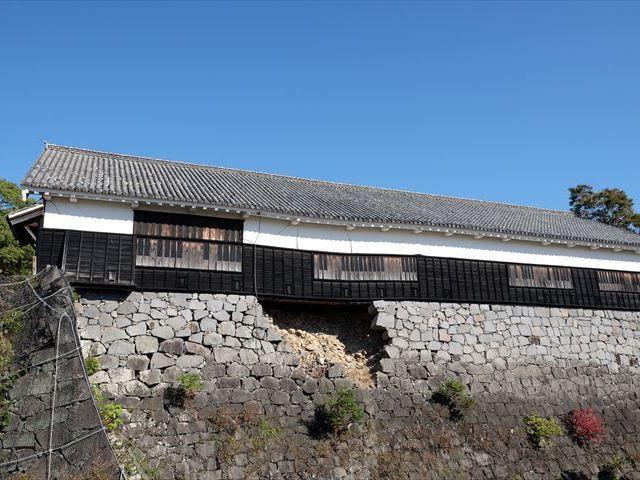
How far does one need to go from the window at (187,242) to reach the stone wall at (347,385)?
90 centimetres

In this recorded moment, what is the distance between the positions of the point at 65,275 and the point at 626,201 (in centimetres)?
3192

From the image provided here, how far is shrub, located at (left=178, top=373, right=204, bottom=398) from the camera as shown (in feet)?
42.5

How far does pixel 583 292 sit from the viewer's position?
1967 cm

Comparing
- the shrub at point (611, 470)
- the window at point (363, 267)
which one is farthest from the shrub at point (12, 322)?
the shrub at point (611, 470)

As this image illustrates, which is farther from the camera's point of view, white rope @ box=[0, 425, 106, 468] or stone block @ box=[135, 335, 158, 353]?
stone block @ box=[135, 335, 158, 353]

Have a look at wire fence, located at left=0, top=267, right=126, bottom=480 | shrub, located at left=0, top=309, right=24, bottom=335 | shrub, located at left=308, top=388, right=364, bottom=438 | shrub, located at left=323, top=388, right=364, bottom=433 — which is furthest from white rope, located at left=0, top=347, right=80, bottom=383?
shrub, located at left=323, top=388, right=364, bottom=433

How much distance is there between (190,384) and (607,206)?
2960cm

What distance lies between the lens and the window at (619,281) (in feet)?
66.4

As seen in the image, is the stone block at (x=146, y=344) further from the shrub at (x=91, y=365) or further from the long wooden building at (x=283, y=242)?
the long wooden building at (x=283, y=242)

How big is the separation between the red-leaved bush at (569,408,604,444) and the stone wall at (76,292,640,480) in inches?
12.1

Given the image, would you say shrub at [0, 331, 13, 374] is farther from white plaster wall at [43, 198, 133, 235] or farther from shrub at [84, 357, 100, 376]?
white plaster wall at [43, 198, 133, 235]

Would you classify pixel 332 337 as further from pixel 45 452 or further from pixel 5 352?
pixel 5 352

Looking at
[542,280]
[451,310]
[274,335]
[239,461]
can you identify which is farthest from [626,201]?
[239,461]

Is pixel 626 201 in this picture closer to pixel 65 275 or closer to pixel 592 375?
pixel 592 375
